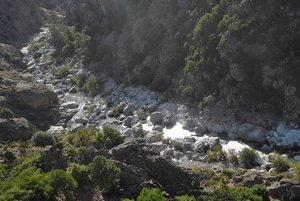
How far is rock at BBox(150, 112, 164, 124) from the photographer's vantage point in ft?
152

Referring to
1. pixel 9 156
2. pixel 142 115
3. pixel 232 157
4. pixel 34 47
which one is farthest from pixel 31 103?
pixel 34 47

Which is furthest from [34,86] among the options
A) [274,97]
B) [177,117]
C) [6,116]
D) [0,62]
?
[274,97]

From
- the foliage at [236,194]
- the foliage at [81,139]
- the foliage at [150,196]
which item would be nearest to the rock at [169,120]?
the foliage at [81,139]

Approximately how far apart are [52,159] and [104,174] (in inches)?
280

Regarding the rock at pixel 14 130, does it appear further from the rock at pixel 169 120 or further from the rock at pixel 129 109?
the rock at pixel 169 120

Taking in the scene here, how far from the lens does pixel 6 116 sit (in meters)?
44.0

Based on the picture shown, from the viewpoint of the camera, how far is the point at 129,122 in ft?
157

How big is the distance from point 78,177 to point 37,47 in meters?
77.4

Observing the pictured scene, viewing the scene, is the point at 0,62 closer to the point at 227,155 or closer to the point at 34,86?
the point at 34,86

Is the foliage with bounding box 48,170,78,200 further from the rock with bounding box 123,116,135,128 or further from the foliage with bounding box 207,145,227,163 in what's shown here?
the rock with bounding box 123,116,135,128

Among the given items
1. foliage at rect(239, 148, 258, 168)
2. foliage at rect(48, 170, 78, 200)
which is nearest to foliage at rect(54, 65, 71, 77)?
foliage at rect(239, 148, 258, 168)

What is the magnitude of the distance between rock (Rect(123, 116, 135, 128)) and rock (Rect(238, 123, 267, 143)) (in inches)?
638

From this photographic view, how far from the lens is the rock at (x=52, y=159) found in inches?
1036

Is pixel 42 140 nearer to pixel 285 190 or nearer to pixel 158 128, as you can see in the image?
pixel 158 128
